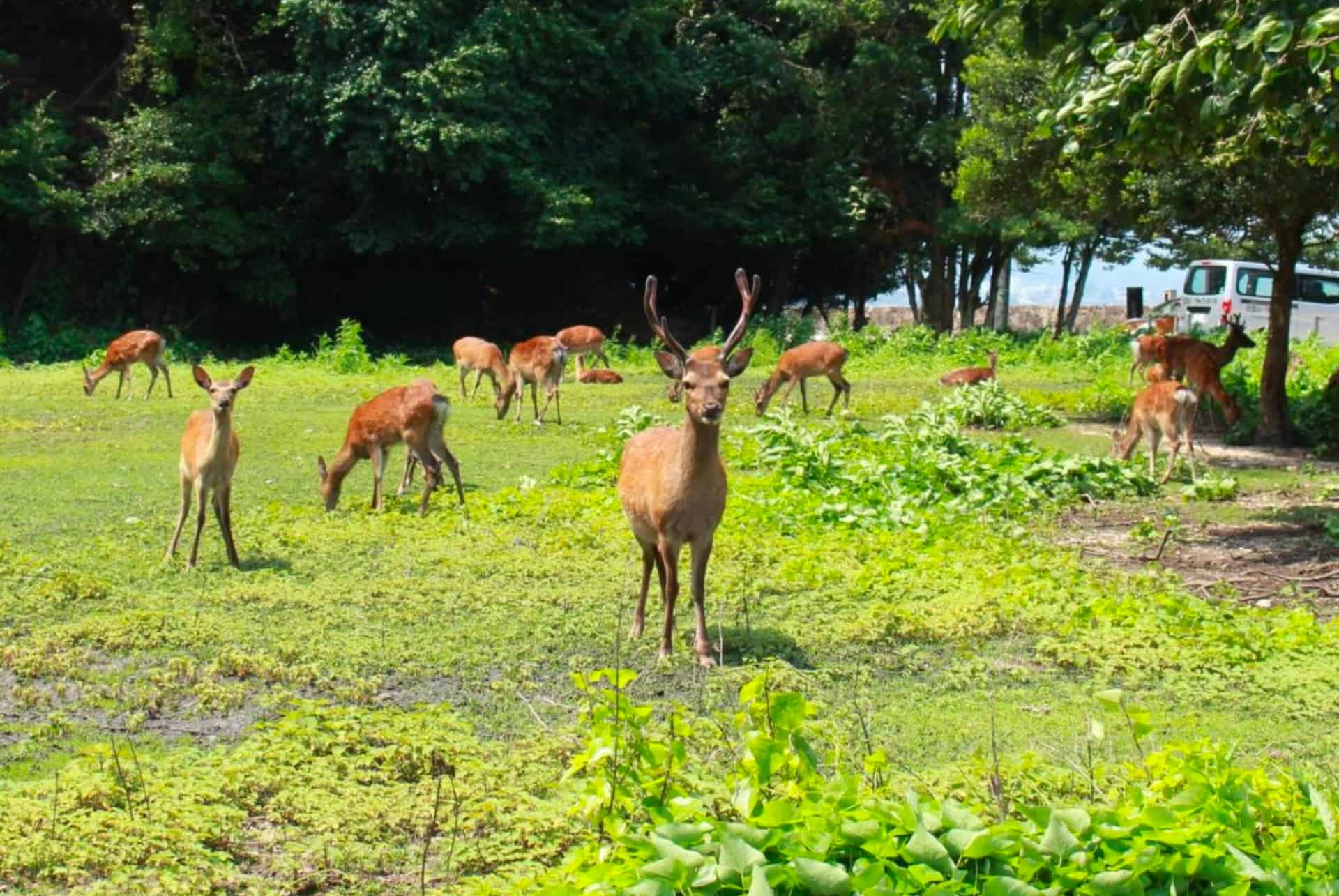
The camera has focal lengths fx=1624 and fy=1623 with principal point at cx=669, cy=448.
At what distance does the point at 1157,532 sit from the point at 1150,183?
6.30 m

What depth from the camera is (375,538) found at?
11.0 metres

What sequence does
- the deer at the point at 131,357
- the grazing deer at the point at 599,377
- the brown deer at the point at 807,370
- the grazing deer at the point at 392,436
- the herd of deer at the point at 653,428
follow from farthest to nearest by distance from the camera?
the grazing deer at the point at 599,377, the deer at the point at 131,357, the brown deer at the point at 807,370, the grazing deer at the point at 392,436, the herd of deer at the point at 653,428

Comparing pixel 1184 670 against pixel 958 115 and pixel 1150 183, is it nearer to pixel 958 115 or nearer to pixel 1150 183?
pixel 1150 183

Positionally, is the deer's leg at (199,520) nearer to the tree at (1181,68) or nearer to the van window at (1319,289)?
the tree at (1181,68)

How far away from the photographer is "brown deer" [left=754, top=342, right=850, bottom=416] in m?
20.5

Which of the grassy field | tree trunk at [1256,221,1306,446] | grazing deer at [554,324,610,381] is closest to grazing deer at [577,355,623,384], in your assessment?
grazing deer at [554,324,610,381]

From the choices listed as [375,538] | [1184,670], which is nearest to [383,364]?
[375,538]

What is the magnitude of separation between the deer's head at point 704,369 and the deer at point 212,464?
11.0ft

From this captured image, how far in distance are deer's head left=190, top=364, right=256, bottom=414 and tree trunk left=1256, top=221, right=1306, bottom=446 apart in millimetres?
10466

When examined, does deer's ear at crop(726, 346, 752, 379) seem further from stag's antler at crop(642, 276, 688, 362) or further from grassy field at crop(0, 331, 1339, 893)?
grassy field at crop(0, 331, 1339, 893)

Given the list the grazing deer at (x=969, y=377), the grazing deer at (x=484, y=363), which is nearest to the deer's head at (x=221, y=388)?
the grazing deer at (x=484, y=363)

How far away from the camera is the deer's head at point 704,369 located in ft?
24.7

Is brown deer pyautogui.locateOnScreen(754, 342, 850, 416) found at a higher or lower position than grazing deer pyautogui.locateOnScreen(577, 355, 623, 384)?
higher

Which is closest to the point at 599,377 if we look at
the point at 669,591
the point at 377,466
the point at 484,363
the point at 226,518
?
the point at 484,363
